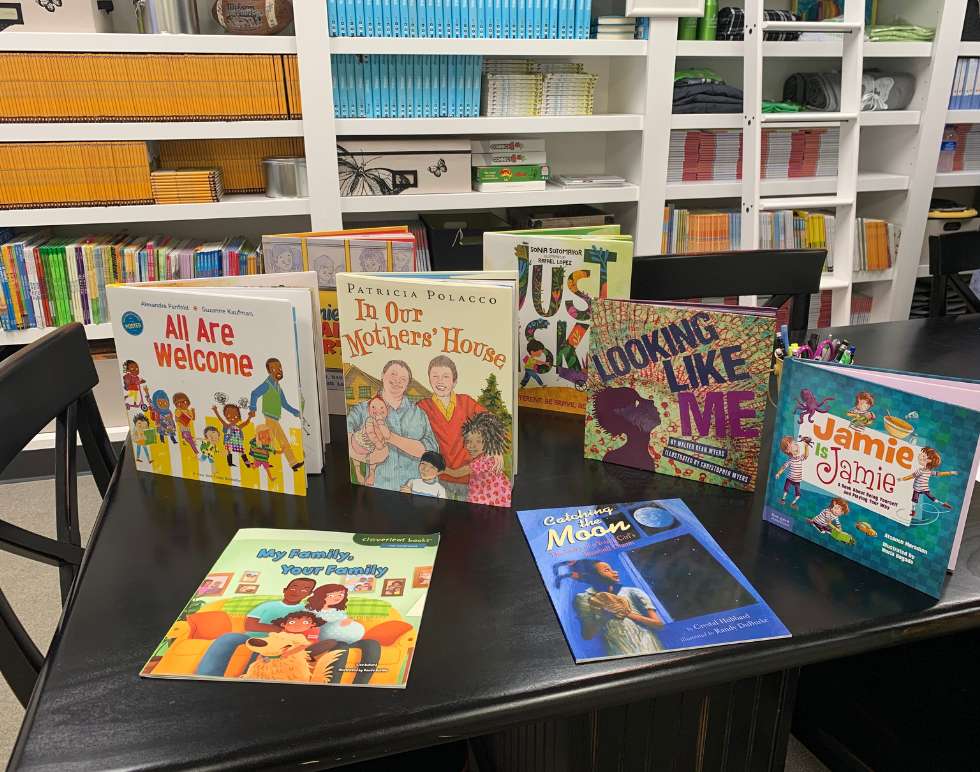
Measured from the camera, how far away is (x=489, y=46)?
244 cm

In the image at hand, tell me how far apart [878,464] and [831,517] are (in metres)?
0.09

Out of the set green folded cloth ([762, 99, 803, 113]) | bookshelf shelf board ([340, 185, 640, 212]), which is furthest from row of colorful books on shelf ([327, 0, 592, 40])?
green folded cloth ([762, 99, 803, 113])

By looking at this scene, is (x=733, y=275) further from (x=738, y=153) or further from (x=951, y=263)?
(x=738, y=153)

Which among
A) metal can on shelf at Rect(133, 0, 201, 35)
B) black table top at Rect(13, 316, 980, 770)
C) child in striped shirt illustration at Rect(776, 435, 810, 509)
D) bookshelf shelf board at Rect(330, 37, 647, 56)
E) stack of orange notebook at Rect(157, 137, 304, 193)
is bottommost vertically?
black table top at Rect(13, 316, 980, 770)

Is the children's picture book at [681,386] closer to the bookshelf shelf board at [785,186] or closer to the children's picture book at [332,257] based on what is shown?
the children's picture book at [332,257]

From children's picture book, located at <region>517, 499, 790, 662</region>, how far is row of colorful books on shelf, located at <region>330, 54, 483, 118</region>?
194 centimetres

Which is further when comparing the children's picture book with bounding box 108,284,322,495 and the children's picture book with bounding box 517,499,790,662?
the children's picture book with bounding box 108,284,322,495

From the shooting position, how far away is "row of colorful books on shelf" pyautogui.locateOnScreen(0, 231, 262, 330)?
2.43 m

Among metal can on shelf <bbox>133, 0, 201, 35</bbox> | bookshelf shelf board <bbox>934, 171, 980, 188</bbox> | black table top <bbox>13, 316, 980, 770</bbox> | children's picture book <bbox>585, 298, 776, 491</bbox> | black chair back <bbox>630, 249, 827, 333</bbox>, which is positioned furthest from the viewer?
bookshelf shelf board <bbox>934, 171, 980, 188</bbox>

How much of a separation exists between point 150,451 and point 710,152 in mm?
2432

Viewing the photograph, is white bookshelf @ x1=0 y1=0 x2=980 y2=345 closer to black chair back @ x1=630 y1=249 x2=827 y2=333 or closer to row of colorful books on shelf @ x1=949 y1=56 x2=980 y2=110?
row of colorful books on shelf @ x1=949 y1=56 x2=980 y2=110

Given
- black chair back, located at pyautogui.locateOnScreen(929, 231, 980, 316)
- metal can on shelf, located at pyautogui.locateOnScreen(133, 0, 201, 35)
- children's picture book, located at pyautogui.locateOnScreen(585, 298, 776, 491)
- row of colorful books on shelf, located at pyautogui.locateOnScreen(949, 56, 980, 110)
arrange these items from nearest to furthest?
children's picture book, located at pyautogui.locateOnScreen(585, 298, 776, 491)
black chair back, located at pyautogui.locateOnScreen(929, 231, 980, 316)
metal can on shelf, located at pyautogui.locateOnScreen(133, 0, 201, 35)
row of colorful books on shelf, located at pyautogui.locateOnScreen(949, 56, 980, 110)

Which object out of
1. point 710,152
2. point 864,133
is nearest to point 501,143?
point 710,152

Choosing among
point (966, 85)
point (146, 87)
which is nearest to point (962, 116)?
point (966, 85)
